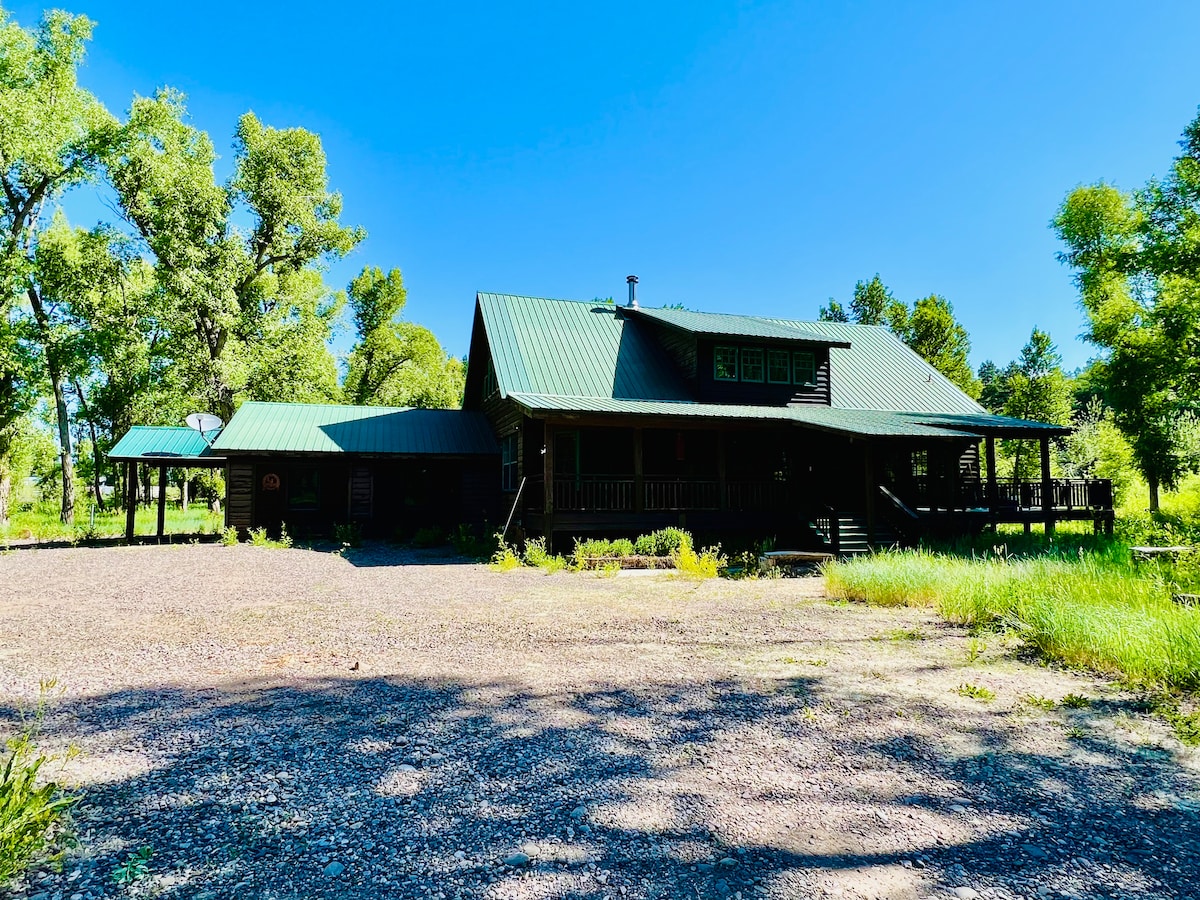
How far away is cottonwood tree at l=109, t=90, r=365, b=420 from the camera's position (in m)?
27.2

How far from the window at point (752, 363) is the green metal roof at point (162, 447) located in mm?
15855

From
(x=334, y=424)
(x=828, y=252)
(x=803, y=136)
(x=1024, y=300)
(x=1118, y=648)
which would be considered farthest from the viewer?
(x=1024, y=300)

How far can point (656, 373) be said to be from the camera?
19.5 meters

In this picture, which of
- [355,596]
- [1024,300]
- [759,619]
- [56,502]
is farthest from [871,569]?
[56,502]

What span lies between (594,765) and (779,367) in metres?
17.3

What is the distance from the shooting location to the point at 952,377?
3697 centimetres

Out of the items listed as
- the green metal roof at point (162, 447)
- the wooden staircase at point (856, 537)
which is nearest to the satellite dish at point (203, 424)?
the green metal roof at point (162, 447)

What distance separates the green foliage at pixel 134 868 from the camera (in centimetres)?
261

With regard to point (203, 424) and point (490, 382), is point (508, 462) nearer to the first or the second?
point (490, 382)

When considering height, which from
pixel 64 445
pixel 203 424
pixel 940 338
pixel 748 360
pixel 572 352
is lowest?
pixel 64 445

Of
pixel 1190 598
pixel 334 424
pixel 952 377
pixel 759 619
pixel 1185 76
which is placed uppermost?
pixel 1185 76

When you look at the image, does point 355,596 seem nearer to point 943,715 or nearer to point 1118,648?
point 943,715

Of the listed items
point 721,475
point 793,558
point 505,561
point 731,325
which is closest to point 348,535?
point 505,561

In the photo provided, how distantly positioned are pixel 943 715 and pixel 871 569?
561 centimetres
